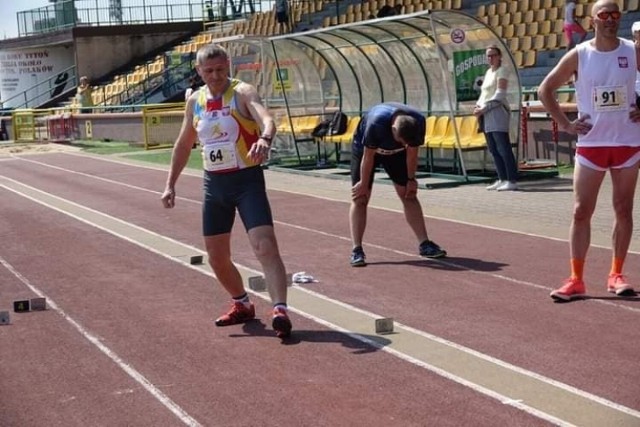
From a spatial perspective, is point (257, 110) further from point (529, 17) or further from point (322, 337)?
point (529, 17)

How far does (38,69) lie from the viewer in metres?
53.2

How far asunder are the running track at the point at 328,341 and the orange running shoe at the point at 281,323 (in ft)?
0.33

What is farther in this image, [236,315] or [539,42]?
[539,42]

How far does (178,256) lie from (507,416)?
627cm

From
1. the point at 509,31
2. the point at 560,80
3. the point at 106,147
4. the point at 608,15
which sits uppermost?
the point at 509,31

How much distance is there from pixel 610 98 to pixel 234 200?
2803 mm

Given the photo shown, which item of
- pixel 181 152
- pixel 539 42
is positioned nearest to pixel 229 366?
pixel 181 152

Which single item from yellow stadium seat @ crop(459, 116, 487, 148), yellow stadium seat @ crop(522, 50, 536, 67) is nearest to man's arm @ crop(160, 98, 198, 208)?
yellow stadium seat @ crop(459, 116, 487, 148)

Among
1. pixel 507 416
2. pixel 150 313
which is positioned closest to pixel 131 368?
pixel 150 313

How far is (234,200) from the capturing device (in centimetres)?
765

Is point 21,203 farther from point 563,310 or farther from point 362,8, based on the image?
point 362,8

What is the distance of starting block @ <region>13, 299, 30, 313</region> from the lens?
8.71m

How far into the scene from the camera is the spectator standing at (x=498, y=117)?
1623 centimetres

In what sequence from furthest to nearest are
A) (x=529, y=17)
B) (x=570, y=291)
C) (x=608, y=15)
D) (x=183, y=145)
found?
(x=529, y=17)
(x=570, y=291)
(x=183, y=145)
(x=608, y=15)
